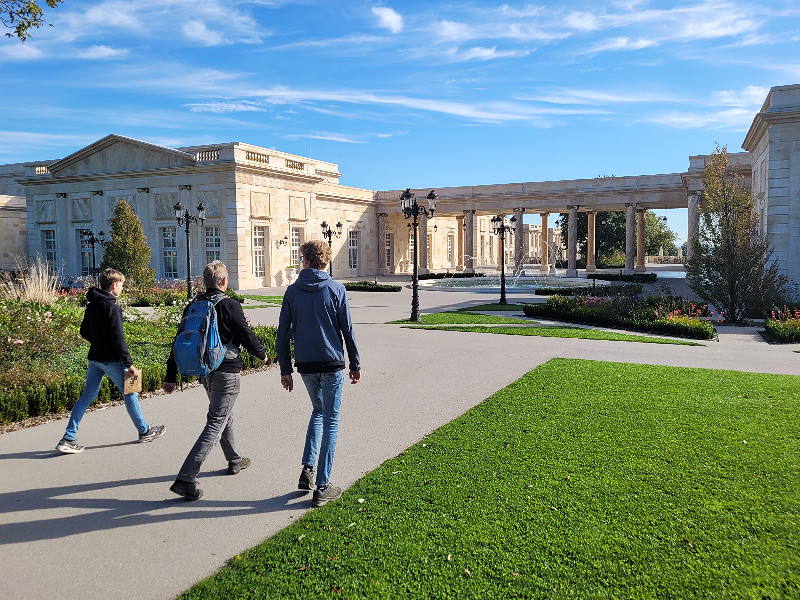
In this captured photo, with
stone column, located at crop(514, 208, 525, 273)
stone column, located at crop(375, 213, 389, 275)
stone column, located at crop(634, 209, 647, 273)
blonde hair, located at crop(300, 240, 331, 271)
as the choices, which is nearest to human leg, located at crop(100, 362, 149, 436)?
blonde hair, located at crop(300, 240, 331, 271)

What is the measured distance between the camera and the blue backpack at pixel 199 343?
4852 mm

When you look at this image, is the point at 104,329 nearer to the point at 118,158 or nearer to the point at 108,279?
the point at 108,279

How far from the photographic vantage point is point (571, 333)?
51.9 ft

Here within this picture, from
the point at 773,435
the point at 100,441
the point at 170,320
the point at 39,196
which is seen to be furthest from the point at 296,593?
the point at 39,196

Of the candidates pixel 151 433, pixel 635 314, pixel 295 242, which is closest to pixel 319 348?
pixel 151 433

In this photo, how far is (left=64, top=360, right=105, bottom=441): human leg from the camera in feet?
20.4

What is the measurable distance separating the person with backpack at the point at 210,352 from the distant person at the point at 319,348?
43cm

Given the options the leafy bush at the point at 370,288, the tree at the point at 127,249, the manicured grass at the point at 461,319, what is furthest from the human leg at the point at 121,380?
the leafy bush at the point at 370,288

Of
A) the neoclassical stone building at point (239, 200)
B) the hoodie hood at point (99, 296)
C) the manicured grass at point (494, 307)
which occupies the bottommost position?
the manicured grass at point (494, 307)

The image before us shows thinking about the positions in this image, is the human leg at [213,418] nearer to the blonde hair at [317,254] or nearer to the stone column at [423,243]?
the blonde hair at [317,254]

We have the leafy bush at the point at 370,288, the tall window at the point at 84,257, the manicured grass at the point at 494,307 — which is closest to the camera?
the manicured grass at the point at 494,307

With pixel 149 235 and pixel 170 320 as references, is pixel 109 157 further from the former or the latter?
pixel 170 320

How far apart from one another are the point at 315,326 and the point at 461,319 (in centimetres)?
1457

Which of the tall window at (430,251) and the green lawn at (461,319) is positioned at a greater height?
the tall window at (430,251)
